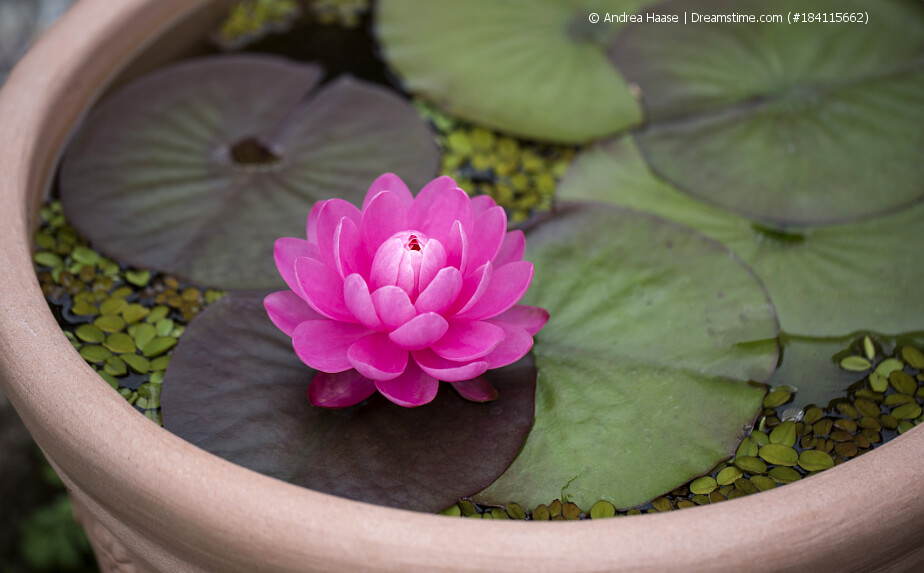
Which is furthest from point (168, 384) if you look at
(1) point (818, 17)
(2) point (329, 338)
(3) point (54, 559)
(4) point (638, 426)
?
(1) point (818, 17)

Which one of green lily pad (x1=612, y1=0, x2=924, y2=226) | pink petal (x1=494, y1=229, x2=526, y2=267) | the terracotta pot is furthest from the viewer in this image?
green lily pad (x1=612, y1=0, x2=924, y2=226)

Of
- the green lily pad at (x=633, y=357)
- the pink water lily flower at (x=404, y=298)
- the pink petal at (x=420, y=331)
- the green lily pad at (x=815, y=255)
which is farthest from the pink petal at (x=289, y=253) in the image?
the green lily pad at (x=815, y=255)

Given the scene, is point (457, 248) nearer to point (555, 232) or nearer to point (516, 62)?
point (555, 232)

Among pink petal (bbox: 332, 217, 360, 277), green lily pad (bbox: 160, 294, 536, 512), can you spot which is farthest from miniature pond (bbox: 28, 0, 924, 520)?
pink petal (bbox: 332, 217, 360, 277)

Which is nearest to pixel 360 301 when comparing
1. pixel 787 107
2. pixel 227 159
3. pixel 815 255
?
pixel 227 159

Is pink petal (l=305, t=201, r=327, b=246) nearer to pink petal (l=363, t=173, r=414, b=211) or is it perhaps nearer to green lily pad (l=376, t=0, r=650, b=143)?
pink petal (l=363, t=173, r=414, b=211)

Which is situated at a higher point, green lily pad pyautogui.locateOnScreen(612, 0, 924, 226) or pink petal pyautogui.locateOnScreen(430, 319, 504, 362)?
pink petal pyautogui.locateOnScreen(430, 319, 504, 362)
